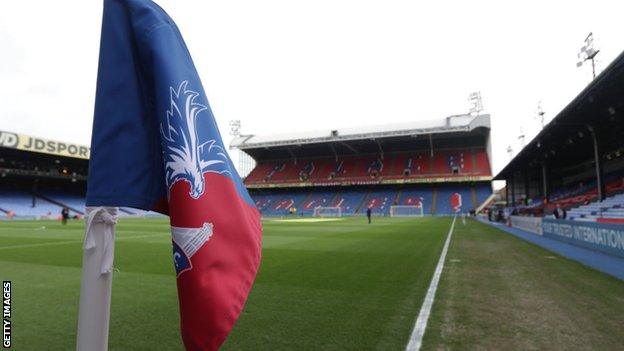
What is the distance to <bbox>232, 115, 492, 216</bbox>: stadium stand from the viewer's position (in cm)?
5622

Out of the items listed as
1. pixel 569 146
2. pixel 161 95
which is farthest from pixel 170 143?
pixel 569 146

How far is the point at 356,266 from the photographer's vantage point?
9375 mm

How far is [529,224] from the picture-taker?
→ 22.8 metres

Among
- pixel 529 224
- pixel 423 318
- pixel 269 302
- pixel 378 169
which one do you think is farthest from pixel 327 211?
pixel 423 318

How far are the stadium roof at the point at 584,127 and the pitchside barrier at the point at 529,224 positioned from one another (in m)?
5.90

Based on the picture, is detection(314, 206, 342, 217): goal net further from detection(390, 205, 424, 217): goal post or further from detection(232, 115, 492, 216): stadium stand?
detection(390, 205, 424, 217): goal post

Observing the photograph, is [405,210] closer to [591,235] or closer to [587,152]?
[587,152]

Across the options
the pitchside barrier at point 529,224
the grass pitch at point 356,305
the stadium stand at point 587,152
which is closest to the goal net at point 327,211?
the stadium stand at point 587,152

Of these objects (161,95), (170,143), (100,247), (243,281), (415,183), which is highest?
(415,183)

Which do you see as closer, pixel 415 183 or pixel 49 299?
pixel 49 299

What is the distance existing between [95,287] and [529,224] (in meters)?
25.4

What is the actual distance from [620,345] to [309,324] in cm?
332

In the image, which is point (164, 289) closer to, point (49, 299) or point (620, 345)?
point (49, 299)

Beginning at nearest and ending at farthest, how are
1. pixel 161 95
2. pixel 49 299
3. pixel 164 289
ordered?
pixel 161 95 → pixel 49 299 → pixel 164 289
